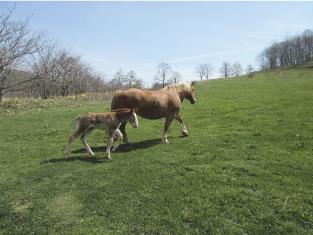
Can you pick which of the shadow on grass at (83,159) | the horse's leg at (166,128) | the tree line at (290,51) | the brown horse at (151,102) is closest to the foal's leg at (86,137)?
the shadow on grass at (83,159)

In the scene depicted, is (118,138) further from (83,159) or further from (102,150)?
(83,159)

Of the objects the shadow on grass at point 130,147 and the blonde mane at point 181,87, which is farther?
the blonde mane at point 181,87

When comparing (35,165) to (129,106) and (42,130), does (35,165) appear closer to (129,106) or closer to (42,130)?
(129,106)

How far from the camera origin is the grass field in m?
9.48

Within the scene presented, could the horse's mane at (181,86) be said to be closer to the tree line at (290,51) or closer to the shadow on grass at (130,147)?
the shadow on grass at (130,147)

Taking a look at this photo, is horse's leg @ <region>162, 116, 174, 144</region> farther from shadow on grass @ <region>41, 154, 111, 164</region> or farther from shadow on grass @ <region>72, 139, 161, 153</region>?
shadow on grass @ <region>41, 154, 111, 164</region>

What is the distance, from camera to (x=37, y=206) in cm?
1053

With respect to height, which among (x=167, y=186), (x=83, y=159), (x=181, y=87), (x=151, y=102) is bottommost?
(x=167, y=186)

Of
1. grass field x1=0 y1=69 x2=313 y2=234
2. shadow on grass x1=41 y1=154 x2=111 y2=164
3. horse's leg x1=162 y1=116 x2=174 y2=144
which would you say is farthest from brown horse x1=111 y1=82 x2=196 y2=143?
shadow on grass x1=41 y1=154 x2=111 y2=164

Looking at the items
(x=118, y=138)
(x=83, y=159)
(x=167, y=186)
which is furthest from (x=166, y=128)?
(x=167, y=186)

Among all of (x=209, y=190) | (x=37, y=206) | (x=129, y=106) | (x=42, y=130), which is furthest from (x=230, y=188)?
(x=42, y=130)

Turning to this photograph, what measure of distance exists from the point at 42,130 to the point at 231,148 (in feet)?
38.8

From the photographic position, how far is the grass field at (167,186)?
9.48 metres

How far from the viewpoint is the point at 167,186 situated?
11.2 m
